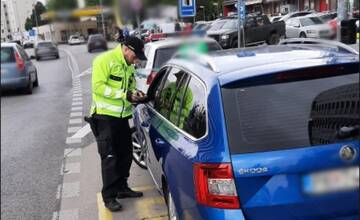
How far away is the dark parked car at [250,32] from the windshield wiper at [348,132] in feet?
2.83

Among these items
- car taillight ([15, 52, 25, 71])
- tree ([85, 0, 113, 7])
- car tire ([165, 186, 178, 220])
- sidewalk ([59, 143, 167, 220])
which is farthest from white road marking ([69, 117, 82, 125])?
tree ([85, 0, 113, 7])

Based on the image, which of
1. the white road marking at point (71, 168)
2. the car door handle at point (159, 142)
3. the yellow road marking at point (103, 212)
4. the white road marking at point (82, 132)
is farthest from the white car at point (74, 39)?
the white road marking at point (82, 132)

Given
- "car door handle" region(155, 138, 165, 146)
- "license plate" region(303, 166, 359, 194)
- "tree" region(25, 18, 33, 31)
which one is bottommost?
"car door handle" region(155, 138, 165, 146)

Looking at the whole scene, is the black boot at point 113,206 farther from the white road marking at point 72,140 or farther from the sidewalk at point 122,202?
the white road marking at point 72,140

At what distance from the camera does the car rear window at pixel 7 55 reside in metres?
2.14

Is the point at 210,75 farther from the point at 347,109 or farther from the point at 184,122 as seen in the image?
the point at 347,109

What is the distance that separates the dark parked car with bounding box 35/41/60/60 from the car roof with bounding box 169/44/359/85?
0.76m

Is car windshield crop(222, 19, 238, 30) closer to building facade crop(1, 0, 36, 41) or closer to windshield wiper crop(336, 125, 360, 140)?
windshield wiper crop(336, 125, 360, 140)

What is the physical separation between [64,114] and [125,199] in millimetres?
6140

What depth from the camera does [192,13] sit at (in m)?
2.77

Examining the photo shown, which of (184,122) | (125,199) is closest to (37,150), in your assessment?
(125,199)

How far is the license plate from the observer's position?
8.85 feet

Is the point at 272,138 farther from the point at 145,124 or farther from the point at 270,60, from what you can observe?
the point at 145,124

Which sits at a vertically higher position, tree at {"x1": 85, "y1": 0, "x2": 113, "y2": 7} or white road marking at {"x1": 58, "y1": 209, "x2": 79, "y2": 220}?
tree at {"x1": 85, "y1": 0, "x2": 113, "y2": 7}
